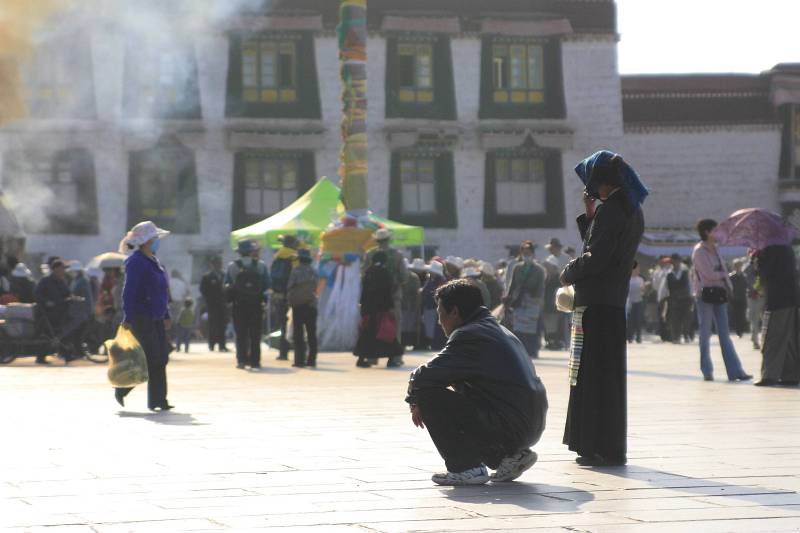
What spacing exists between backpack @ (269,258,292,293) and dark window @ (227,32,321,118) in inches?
778

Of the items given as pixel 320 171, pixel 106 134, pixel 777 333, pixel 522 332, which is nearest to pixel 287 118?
pixel 320 171

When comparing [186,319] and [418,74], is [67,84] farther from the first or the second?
[186,319]

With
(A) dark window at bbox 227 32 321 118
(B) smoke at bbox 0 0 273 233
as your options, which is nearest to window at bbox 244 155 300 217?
(A) dark window at bbox 227 32 321 118

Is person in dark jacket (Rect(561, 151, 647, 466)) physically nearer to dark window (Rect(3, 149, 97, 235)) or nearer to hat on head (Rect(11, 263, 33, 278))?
hat on head (Rect(11, 263, 33, 278))

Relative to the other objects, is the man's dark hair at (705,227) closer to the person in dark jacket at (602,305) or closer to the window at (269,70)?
the person in dark jacket at (602,305)

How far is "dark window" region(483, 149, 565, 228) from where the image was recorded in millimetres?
43188

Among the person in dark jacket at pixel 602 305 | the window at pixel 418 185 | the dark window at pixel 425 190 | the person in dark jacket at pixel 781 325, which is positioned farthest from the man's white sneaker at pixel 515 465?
the window at pixel 418 185

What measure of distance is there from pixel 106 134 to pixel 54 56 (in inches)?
94.5

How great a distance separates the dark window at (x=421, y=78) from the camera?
42438mm

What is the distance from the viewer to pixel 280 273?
22.4 meters

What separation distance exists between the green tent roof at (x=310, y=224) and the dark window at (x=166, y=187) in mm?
12483

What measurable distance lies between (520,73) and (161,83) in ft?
31.8

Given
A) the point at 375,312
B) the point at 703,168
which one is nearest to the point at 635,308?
the point at 375,312

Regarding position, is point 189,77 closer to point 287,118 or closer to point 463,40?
point 287,118
